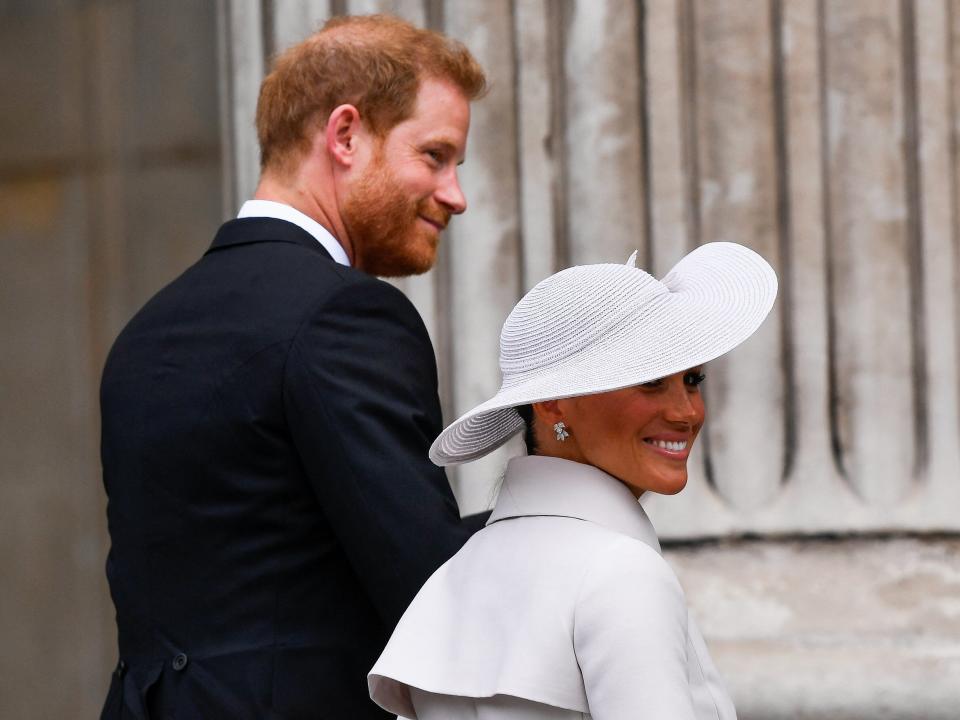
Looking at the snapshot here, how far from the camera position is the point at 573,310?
5.35 feet

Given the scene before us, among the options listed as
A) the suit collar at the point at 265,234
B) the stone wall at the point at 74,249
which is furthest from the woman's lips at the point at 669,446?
the stone wall at the point at 74,249

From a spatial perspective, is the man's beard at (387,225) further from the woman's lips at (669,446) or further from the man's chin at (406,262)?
the woman's lips at (669,446)

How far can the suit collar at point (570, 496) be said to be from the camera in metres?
1.61

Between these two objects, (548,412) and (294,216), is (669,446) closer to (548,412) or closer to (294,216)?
(548,412)

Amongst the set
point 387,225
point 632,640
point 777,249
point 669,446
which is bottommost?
point 632,640

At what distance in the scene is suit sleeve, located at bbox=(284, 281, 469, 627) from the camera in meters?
1.90

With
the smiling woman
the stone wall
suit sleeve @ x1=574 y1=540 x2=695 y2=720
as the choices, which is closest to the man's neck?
the smiling woman

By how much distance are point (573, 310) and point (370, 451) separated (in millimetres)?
410

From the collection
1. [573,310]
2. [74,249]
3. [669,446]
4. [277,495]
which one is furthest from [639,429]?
[74,249]

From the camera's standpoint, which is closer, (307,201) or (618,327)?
(618,327)

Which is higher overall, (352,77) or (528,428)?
(352,77)

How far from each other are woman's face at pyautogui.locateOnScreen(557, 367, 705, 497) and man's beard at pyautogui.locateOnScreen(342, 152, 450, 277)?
0.74 m

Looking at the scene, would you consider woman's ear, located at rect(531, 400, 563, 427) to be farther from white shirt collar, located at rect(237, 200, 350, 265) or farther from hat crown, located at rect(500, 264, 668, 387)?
white shirt collar, located at rect(237, 200, 350, 265)

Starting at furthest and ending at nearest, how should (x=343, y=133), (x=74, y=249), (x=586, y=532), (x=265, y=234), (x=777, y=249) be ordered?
1. (x=74, y=249)
2. (x=777, y=249)
3. (x=343, y=133)
4. (x=265, y=234)
5. (x=586, y=532)
